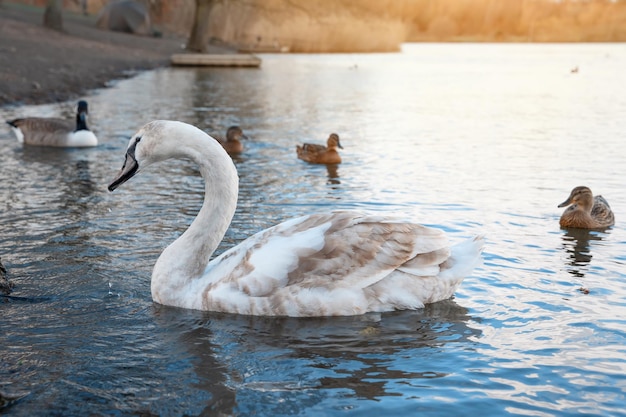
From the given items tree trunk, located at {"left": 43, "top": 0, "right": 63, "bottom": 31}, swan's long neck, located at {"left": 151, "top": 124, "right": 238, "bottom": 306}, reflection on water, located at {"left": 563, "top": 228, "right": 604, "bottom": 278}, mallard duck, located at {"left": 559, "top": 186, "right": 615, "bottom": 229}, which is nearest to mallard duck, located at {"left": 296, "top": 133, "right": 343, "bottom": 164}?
mallard duck, located at {"left": 559, "top": 186, "right": 615, "bottom": 229}

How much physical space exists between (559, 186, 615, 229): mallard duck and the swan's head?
507cm

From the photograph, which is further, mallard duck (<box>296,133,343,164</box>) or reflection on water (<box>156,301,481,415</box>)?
mallard duck (<box>296,133,343,164</box>)

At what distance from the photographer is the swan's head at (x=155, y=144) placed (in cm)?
646

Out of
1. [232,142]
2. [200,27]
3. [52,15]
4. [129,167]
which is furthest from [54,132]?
[200,27]

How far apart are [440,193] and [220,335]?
6.06 m

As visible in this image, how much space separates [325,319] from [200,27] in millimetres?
43467

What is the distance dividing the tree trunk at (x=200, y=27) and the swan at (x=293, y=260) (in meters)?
41.9

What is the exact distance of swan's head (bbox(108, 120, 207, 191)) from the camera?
21.2 feet

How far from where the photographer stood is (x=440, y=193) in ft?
37.6

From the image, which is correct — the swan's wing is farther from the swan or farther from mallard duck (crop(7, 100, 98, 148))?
mallard duck (crop(7, 100, 98, 148))

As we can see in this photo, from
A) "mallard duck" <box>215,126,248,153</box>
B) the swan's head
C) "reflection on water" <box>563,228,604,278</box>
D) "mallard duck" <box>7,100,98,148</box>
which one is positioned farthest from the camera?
"mallard duck" <box>215,126,248,153</box>

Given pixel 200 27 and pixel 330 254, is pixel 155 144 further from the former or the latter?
pixel 200 27

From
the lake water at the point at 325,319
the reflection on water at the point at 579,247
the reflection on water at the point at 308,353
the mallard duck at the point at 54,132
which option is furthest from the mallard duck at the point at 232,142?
the reflection on water at the point at 308,353

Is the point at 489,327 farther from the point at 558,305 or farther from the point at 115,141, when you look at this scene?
the point at 115,141
